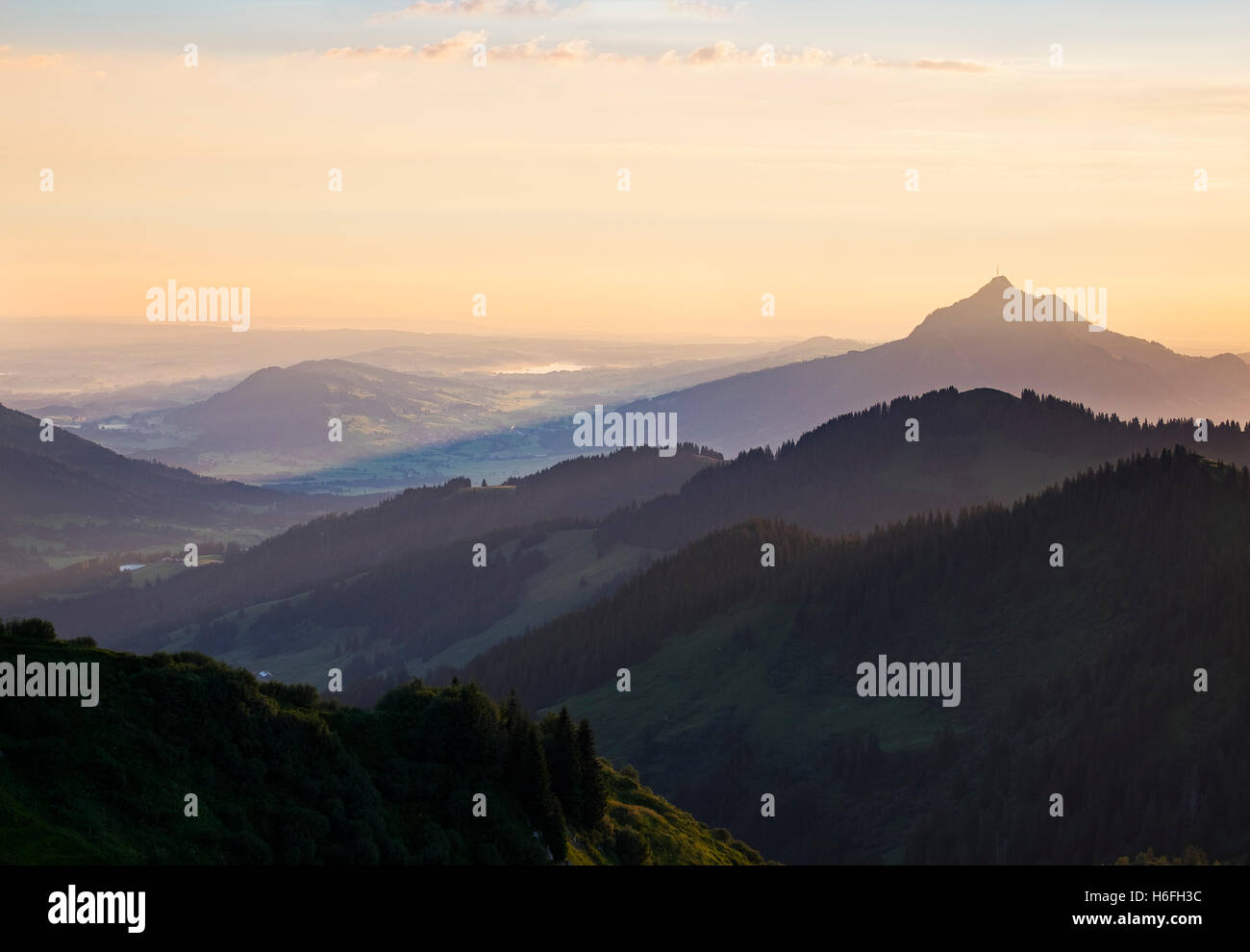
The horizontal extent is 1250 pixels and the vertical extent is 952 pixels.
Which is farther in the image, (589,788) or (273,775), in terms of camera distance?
(589,788)

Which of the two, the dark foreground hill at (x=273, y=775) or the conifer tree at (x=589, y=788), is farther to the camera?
the conifer tree at (x=589, y=788)

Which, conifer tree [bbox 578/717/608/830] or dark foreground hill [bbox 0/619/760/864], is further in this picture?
conifer tree [bbox 578/717/608/830]

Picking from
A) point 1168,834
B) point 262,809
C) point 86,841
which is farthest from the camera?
point 1168,834

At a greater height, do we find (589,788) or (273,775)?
(273,775)
